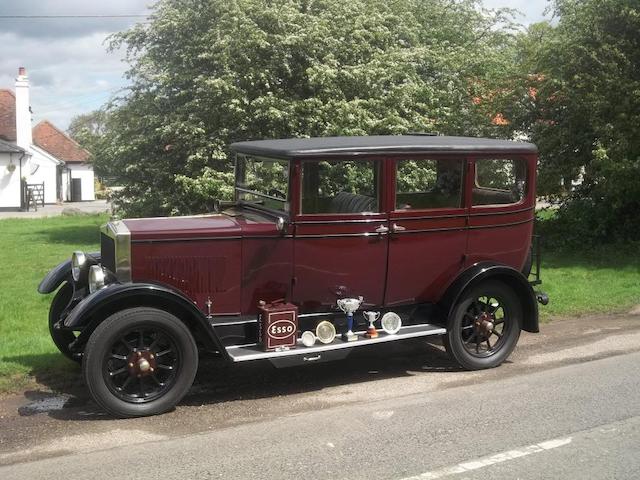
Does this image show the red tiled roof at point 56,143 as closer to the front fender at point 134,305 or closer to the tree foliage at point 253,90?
the tree foliage at point 253,90

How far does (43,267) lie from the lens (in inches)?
483

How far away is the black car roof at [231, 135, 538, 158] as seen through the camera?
557 centimetres

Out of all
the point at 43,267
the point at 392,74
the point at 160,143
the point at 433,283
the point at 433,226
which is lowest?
the point at 43,267

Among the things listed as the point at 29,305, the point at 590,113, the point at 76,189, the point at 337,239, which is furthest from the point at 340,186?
the point at 76,189

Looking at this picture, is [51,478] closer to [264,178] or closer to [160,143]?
[264,178]

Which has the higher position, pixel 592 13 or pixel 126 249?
pixel 592 13

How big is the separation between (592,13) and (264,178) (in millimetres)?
8648

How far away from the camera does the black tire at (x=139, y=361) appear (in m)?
4.88

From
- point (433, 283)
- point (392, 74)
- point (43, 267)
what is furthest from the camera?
point (392, 74)

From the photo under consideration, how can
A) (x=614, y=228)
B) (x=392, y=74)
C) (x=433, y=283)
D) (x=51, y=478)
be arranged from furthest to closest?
(x=392, y=74) → (x=614, y=228) → (x=433, y=283) → (x=51, y=478)

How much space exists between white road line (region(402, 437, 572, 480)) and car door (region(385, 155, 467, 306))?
190cm

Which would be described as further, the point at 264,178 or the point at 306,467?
the point at 264,178

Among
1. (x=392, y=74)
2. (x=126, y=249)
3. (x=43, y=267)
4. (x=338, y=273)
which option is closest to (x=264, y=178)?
(x=338, y=273)

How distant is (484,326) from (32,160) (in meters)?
34.8
